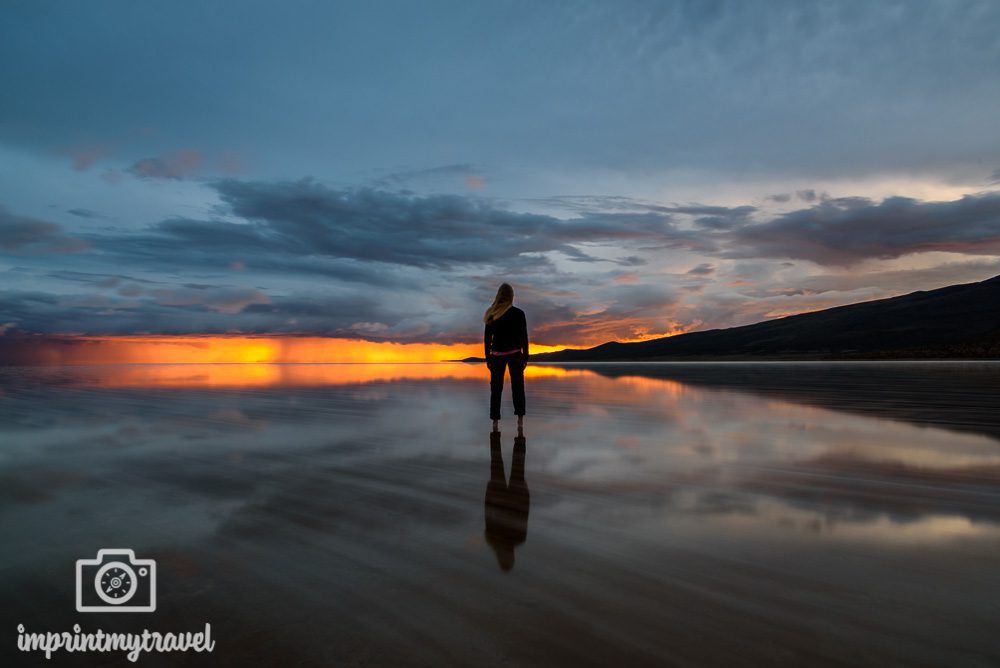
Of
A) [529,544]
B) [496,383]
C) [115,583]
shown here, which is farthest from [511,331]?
[115,583]

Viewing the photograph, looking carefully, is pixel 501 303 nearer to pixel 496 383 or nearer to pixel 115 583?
pixel 496 383

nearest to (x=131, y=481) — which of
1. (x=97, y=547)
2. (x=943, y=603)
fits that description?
(x=97, y=547)

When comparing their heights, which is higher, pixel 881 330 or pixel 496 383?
pixel 881 330

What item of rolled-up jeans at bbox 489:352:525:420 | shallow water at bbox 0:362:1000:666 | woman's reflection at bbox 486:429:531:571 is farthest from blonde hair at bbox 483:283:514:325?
woman's reflection at bbox 486:429:531:571

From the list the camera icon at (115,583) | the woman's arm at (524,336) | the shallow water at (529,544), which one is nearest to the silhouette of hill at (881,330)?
the woman's arm at (524,336)

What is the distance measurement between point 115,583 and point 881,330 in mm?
153471

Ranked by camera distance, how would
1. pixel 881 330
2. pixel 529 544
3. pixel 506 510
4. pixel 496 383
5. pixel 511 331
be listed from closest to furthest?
pixel 529 544 < pixel 506 510 < pixel 496 383 < pixel 511 331 < pixel 881 330

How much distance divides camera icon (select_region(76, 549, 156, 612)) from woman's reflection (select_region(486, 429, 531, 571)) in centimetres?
200

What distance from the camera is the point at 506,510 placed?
14.4 ft

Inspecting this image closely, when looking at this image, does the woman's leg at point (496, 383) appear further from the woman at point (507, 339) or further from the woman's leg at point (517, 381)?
the woman's leg at point (517, 381)

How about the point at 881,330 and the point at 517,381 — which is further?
the point at 881,330

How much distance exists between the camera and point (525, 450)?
7.26 metres

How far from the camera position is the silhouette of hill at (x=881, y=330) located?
105 metres

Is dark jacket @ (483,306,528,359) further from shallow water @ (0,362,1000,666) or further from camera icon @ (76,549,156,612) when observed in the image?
camera icon @ (76,549,156,612)
